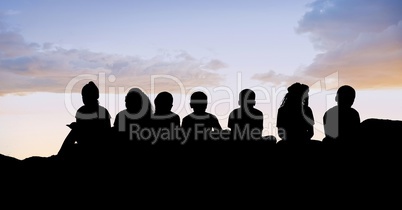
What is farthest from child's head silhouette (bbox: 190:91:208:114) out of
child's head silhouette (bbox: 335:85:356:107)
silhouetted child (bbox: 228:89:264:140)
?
child's head silhouette (bbox: 335:85:356:107)

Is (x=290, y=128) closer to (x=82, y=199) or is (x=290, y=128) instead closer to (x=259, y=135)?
(x=259, y=135)

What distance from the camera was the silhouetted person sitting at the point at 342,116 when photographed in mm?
12812

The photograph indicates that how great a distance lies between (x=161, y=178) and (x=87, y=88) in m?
2.90

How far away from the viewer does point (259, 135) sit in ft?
42.3

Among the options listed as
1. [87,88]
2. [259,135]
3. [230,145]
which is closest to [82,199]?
[87,88]

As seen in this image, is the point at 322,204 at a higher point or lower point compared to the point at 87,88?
lower

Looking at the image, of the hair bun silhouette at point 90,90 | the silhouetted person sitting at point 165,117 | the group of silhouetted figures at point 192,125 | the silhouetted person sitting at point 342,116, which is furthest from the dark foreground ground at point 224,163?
the hair bun silhouette at point 90,90

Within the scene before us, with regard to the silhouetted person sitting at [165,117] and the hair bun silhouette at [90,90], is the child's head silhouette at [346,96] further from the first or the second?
the hair bun silhouette at [90,90]

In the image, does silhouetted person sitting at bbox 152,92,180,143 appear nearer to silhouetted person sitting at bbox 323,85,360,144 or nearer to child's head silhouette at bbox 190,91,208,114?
child's head silhouette at bbox 190,91,208,114

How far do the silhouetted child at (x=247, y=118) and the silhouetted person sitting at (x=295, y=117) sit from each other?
0.55 meters

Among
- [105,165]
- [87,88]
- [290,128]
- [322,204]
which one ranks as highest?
[87,88]

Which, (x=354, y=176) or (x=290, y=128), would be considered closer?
(x=354, y=176)

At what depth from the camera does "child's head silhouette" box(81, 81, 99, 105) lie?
12.1 m

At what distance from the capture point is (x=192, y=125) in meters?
12.8
